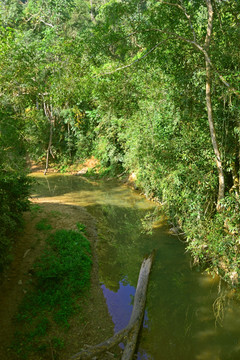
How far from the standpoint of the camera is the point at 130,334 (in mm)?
6371

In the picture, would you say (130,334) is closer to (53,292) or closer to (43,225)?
(53,292)

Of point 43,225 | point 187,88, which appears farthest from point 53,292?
point 187,88

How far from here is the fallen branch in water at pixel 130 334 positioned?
18.6 feet

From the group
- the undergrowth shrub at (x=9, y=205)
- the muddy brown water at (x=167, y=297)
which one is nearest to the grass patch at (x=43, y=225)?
the undergrowth shrub at (x=9, y=205)

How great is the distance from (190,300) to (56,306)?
11.7ft

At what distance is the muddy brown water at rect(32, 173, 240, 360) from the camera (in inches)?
250

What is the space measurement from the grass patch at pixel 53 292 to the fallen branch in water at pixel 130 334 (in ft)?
2.69

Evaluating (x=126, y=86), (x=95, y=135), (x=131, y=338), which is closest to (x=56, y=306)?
(x=131, y=338)

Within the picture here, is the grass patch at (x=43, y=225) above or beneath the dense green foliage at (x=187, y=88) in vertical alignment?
beneath

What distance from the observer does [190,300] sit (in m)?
7.92

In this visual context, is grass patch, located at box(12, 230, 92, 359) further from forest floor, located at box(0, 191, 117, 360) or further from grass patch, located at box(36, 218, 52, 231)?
grass patch, located at box(36, 218, 52, 231)

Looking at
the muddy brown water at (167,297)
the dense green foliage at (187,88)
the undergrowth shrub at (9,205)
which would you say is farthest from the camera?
the dense green foliage at (187,88)

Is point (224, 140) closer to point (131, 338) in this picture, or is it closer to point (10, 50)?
point (131, 338)

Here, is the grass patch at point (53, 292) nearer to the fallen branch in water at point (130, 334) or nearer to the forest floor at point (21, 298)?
the forest floor at point (21, 298)
